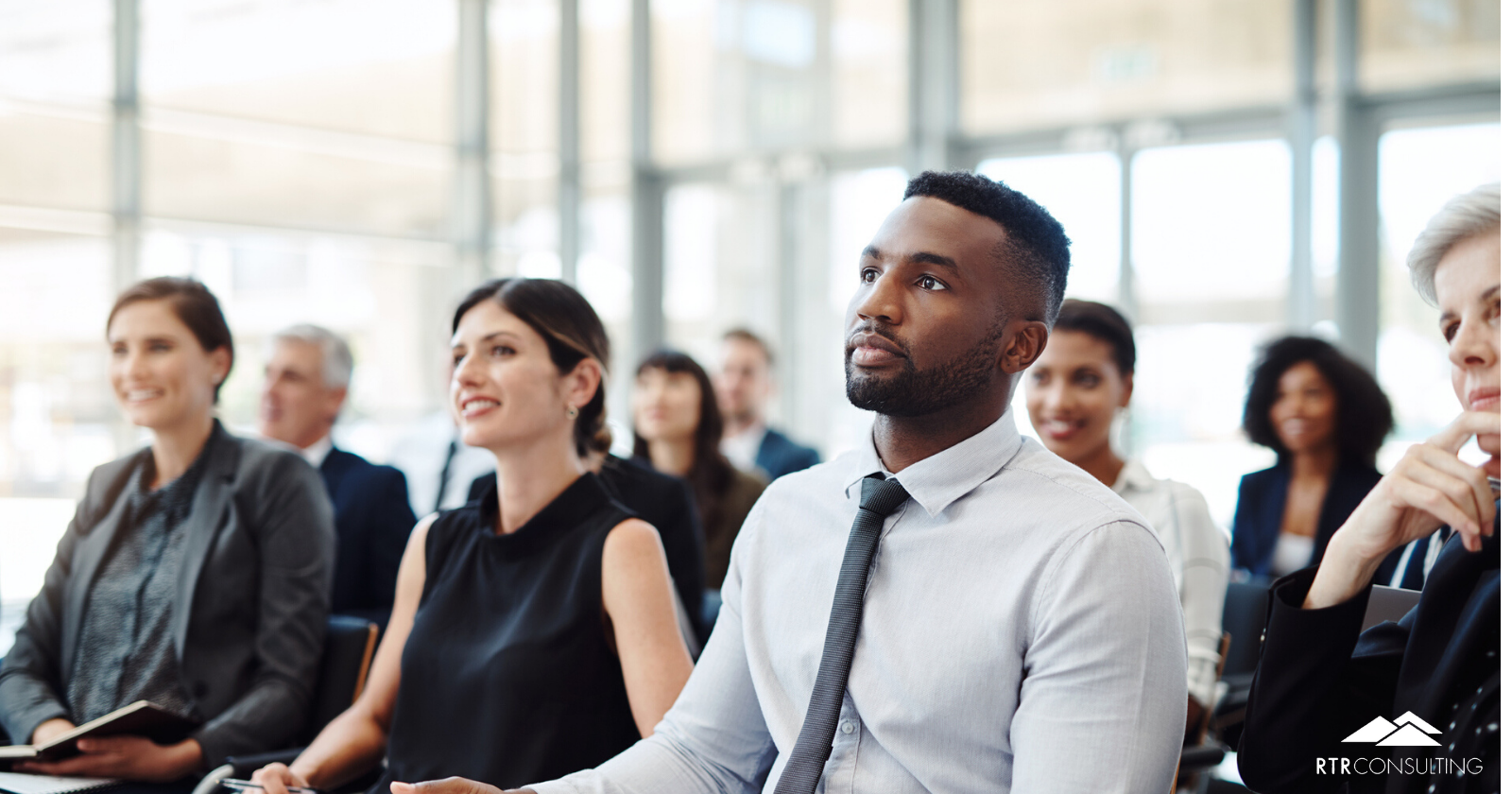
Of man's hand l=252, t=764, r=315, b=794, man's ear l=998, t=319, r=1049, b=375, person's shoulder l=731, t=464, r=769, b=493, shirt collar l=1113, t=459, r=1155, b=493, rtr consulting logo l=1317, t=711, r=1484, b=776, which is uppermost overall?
man's ear l=998, t=319, r=1049, b=375

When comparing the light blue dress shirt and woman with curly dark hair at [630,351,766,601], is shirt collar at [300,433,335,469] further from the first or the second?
the light blue dress shirt

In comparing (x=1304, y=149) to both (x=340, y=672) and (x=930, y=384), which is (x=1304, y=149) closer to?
(x=340, y=672)

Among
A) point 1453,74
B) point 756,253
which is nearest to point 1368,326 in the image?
point 1453,74

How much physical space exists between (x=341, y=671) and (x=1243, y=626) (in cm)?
217

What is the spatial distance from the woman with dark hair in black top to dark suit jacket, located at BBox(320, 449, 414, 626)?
1380 mm

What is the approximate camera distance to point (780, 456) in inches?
209

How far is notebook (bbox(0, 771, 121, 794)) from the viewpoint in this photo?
204cm

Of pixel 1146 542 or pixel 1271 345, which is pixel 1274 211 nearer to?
pixel 1271 345

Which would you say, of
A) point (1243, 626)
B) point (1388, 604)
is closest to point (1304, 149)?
point (1243, 626)

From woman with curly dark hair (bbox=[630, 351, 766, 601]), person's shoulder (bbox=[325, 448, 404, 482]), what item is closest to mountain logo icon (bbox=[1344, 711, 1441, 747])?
person's shoulder (bbox=[325, 448, 404, 482])

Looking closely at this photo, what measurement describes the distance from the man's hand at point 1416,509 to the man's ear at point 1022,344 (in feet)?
1.24

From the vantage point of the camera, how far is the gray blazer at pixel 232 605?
240 centimetres

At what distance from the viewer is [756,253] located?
856cm

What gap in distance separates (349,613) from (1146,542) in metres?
2.79
